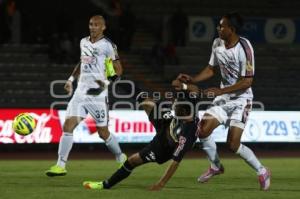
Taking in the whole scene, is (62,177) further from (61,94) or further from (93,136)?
(61,94)

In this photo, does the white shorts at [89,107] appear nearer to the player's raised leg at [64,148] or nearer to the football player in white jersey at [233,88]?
the player's raised leg at [64,148]

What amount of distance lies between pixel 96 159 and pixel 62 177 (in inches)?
187

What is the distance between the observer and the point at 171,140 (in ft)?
30.3

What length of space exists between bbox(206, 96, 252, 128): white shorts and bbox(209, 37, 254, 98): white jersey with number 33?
3.4 inches

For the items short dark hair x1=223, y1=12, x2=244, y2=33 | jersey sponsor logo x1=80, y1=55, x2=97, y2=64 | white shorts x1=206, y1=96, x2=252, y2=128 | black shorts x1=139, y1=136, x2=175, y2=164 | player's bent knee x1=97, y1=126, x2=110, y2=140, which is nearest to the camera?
black shorts x1=139, y1=136, x2=175, y2=164

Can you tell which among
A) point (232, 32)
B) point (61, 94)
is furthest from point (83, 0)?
point (232, 32)

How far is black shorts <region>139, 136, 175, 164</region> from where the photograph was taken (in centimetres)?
915

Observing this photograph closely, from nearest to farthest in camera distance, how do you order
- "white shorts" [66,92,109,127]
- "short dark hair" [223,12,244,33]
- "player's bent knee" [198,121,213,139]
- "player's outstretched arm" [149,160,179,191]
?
1. "player's outstretched arm" [149,160,179,191]
2. "short dark hair" [223,12,244,33]
3. "player's bent knee" [198,121,213,139]
4. "white shorts" [66,92,109,127]

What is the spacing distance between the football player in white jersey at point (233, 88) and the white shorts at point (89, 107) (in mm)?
Result: 1704

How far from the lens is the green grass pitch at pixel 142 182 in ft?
29.6

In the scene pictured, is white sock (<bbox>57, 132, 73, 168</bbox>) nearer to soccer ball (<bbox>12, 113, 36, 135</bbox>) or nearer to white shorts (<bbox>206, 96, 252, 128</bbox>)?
soccer ball (<bbox>12, 113, 36, 135</bbox>)

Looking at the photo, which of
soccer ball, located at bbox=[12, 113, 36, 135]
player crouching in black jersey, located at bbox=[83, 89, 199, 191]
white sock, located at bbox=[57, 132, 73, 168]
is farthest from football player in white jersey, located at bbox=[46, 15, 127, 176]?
player crouching in black jersey, located at bbox=[83, 89, 199, 191]

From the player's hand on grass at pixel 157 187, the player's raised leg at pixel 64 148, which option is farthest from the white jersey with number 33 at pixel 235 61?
the player's raised leg at pixel 64 148

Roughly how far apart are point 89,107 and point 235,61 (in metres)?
2.43
